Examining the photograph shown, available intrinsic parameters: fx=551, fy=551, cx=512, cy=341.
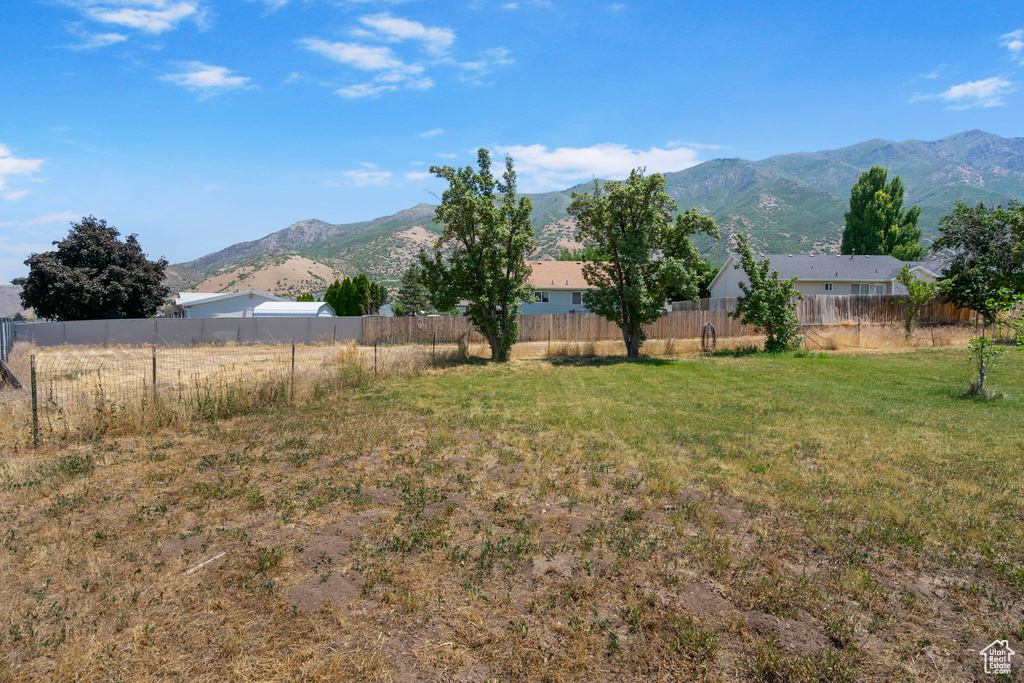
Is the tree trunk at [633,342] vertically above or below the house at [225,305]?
below

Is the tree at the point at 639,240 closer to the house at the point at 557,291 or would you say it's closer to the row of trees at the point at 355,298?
the house at the point at 557,291

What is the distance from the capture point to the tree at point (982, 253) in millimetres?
24250

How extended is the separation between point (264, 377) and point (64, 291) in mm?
32626

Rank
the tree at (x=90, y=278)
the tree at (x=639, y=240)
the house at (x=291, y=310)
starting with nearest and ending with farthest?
1. the tree at (x=639, y=240)
2. the tree at (x=90, y=278)
3. the house at (x=291, y=310)

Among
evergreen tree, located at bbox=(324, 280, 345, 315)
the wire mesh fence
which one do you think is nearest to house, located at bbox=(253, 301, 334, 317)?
evergreen tree, located at bbox=(324, 280, 345, 315)

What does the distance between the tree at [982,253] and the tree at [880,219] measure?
3254 cm

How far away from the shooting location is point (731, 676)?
131 inches

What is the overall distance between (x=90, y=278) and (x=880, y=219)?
6894 cm

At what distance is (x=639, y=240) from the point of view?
68.3 feet

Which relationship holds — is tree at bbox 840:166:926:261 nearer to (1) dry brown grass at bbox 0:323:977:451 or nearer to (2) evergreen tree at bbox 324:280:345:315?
(1) dry brown grass at bbox 0:323:977:451

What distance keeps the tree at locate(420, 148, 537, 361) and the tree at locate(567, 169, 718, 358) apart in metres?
2.57

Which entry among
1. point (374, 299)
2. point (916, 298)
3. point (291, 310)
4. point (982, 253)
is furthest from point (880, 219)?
point (291, 310)

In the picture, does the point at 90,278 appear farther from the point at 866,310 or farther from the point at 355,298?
the point at 866,310

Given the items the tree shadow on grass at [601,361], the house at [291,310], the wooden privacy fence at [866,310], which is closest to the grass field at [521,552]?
the tree shadow on grass at [601,361]
